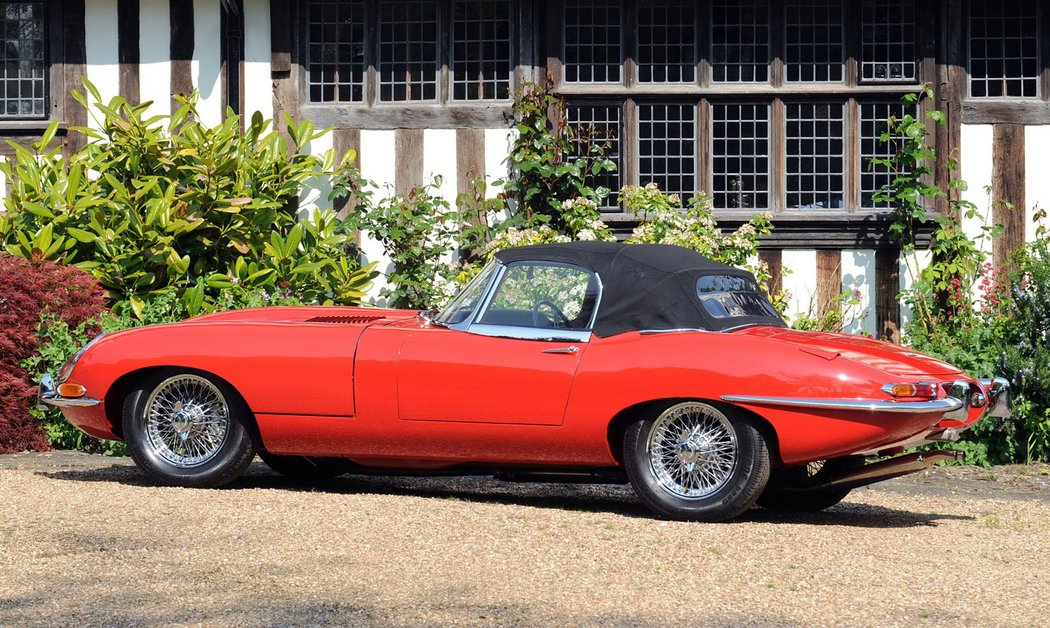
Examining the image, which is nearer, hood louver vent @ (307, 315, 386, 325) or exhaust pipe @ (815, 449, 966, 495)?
exhaust pipe @ (815, 449, 966, 495)

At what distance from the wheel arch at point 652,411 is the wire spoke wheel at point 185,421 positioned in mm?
2151

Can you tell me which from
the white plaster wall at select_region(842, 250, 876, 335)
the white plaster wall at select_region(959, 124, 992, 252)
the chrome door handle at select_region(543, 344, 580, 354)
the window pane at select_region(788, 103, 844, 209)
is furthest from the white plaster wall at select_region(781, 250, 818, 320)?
the chrome door handle at select_region(543, 344, 580, 354)

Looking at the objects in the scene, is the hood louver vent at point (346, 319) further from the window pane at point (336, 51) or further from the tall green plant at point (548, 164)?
the window pane at point (336, 51)

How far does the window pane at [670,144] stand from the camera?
1234 cm

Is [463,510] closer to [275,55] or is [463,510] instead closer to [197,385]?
[197,385]

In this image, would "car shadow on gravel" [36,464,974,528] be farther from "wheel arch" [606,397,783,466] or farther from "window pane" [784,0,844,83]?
"window pane" [784,0,844,83]

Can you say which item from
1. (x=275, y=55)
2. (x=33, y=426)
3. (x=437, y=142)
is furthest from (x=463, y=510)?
(x=275, y=55)

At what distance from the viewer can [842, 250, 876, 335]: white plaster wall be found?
12008 millimetres

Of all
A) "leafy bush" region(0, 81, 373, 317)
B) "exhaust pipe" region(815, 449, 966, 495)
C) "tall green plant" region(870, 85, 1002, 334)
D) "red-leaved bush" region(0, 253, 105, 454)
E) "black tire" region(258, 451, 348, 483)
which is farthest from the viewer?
"tall green plant" region(870, 85, 1002, 334)

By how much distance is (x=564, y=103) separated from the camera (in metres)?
12.3

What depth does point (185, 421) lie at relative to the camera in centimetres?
774

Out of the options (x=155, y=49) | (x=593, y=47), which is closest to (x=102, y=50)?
(x=155, y=49)

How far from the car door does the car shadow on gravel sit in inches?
23.8

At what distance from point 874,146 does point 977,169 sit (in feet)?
2.91
